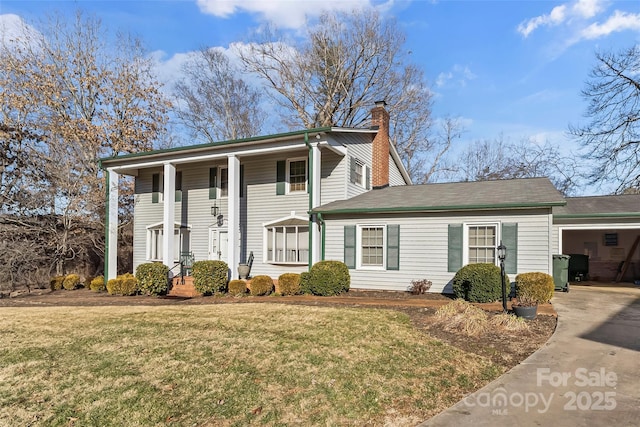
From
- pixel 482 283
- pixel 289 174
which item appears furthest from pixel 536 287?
pixel 289 174

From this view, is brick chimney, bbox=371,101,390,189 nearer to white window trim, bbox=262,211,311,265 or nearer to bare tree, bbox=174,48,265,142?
white window trim, bbox=262,211,311,265

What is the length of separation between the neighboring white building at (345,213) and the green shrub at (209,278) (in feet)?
2.32

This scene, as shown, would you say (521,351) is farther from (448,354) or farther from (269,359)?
(269,359)

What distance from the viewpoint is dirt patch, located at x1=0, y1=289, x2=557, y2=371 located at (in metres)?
6.07

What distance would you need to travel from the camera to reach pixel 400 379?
4.87 m

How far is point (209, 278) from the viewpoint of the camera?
13.1 metres

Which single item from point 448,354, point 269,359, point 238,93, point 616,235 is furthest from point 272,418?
point 238,93

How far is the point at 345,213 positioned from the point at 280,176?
3.32m

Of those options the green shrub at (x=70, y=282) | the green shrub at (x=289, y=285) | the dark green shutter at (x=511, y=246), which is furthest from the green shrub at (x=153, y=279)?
the dark green shutter at (x=511, y=246)

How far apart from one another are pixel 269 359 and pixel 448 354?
2571 mm

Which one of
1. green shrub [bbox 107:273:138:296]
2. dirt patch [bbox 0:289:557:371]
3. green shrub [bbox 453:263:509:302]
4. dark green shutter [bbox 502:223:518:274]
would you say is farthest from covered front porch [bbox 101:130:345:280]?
dark green shutter [bbox 502:223:518:274]

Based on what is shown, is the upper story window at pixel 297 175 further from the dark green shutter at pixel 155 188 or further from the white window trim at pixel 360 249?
the dark green shutter at pixel 155 188

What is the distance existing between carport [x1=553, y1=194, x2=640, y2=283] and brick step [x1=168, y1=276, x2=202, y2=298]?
493 inches

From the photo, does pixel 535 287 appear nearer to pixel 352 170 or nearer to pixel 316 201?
pixel 316 201
